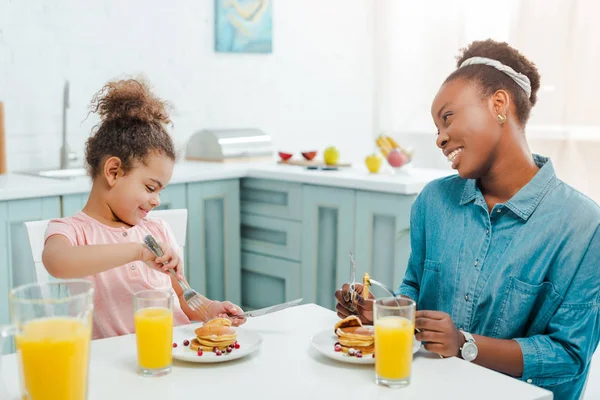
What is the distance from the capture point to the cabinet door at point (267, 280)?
322 centimetres

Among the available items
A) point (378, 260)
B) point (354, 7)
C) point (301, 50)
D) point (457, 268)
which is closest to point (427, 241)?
point (457, 268)

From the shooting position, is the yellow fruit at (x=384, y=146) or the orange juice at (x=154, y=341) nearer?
the orange juice at (x=154, y=341)

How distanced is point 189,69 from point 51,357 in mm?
2933

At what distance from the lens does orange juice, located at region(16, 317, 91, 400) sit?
958mm

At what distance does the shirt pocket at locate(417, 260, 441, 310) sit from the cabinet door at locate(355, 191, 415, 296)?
108 cm

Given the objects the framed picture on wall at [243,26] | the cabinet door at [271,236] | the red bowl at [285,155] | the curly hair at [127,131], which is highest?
the framed picture on wall at [243,26]

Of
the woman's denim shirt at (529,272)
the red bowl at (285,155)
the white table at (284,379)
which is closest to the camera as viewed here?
the white table at (284,379)

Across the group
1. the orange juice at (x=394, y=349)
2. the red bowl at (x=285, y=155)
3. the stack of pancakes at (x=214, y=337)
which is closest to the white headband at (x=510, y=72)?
the orange juice at (x=394, y=349)

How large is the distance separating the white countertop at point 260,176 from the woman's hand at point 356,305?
1.27 m

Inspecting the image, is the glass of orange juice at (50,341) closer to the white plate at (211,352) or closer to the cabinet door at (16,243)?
the white plate at (211,352)

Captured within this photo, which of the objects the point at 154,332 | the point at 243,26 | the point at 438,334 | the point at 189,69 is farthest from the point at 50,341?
the point at 243,26

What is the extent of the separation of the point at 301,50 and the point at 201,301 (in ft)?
9.90

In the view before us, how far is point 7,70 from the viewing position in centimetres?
308

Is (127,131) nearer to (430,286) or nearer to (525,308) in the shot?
(430,286)
